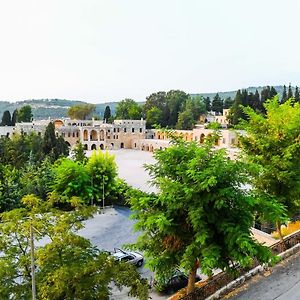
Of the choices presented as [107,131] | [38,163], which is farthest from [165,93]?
[38,163]

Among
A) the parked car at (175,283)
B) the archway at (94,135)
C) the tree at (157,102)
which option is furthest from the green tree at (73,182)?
the tree at (157,102)

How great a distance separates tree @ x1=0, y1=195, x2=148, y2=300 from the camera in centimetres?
856

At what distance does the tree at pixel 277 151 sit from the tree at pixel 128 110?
243 ft

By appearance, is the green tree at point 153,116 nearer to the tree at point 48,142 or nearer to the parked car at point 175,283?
the tree at point 48,142

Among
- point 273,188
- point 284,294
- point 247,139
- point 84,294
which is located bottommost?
point 284,294

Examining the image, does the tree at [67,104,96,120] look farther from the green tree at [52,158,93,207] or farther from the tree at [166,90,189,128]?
the green tree at [52,158,93,207]

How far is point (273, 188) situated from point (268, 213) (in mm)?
4352

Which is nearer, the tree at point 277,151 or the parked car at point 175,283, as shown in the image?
the tree at point 277,151

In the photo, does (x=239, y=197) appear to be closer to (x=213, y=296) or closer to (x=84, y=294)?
(x=213, y=296)

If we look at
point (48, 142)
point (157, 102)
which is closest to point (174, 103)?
point (157, 102)

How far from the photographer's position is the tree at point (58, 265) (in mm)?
8562

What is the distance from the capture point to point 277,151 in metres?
13.9

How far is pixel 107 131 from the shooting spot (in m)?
72.8

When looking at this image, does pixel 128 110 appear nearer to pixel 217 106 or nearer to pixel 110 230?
pixel 217 106
